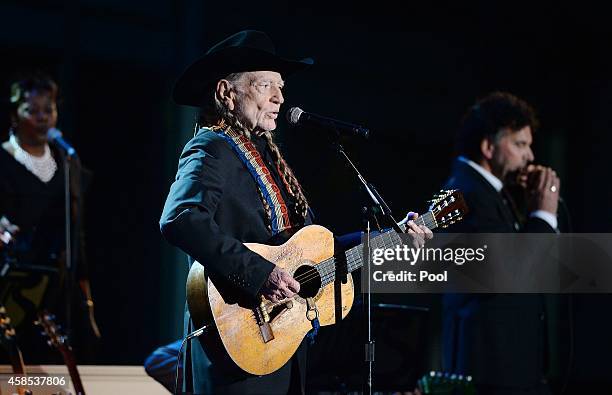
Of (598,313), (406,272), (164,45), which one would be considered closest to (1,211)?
(164,45)

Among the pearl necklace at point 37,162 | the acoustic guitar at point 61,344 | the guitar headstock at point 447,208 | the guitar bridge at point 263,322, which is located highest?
the pearl necklace at point 37,162

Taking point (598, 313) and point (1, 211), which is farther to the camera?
point (598, 313)

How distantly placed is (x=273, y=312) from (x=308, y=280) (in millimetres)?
201

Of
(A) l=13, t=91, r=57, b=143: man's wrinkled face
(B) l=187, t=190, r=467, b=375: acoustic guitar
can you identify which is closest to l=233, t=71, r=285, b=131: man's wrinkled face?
(B) l=187, t=190, r=467, b=375: acoustic guitar

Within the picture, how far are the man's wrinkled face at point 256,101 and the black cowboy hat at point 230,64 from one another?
0.14ft

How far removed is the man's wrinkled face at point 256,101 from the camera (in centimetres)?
358

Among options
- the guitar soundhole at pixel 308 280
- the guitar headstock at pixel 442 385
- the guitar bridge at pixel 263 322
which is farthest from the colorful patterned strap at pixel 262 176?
the guitar headstock at pixel 442 385

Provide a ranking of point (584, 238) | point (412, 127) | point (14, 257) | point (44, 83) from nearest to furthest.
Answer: point (14, 257) < point (44, 83) < point (584, 238) < point (412, 127)

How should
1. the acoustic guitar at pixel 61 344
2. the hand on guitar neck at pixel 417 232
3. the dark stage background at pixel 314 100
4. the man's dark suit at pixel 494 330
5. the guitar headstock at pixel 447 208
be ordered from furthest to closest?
the dark stage background at pixel 314 100 → the man's dark suit at pixel 494 330 → the acoustic guitar at pixel 61 344 → the guitar headstock at pixel 447 208 → the hand on guitar neck at pixel 417 232

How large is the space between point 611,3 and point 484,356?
3970 mm

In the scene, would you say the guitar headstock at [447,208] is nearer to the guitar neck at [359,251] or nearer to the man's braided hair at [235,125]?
the guitar neck at [359,251]

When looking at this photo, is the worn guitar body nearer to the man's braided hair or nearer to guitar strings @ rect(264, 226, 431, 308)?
guitar strings @ rect(264, 226, 431, 308)

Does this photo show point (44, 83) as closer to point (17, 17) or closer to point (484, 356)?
point (17, 17)

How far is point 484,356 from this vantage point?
4703 mm
